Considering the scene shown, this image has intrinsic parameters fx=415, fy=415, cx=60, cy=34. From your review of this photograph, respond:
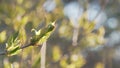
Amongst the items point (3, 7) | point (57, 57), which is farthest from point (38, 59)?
point (3, 7)

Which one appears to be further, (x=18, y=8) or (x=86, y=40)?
(x=86, y=40)

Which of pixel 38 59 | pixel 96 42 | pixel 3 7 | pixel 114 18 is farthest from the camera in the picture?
pixel 114 18

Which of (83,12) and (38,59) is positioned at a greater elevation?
(83,12)

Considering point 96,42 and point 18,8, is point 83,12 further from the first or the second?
point 18,8

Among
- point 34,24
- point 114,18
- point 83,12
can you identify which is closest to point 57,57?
point 34,24

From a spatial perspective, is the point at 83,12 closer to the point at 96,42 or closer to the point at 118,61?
the point at 96,42

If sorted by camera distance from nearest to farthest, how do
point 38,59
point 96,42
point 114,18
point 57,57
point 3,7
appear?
point 38,59
point 57,57
point 3,7
point 96,42
point 114,18

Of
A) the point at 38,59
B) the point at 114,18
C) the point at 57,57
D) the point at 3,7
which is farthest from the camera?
the point at 114,18

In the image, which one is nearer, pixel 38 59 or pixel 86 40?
pixel 38 59

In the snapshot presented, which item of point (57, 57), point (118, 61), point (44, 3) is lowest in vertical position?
point (57, 57)
